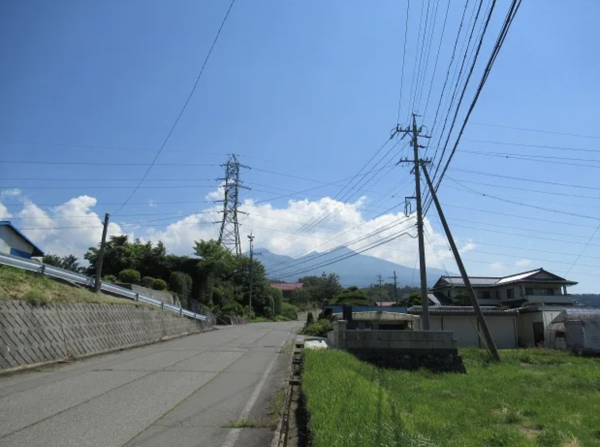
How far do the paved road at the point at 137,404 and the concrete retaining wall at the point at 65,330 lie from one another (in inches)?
33.5

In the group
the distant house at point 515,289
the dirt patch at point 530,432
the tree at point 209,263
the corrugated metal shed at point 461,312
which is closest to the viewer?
the dirt patch at point 530,432

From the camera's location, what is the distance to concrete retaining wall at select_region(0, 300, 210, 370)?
11.9 m

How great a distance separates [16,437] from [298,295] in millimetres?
88729

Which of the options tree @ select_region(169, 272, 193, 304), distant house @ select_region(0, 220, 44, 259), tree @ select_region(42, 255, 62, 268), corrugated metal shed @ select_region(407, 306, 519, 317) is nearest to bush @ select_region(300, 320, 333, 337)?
corrugated metal shed @ select_region(407, 306, 519, 317)

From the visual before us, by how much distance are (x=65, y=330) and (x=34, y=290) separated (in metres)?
1.64

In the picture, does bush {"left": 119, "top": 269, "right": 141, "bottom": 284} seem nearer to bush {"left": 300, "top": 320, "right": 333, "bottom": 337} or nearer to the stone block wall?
bush {"left": 300, "top": 320, "right": 333, "bottom": 337}

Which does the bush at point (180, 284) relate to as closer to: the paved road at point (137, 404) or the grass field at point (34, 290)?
the grass field at point (34, 290)

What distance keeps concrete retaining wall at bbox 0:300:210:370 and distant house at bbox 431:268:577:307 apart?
39.5 metres

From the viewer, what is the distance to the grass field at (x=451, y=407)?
19.7 feet

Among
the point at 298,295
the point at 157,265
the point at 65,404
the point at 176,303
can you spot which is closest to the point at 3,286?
the point at 65,404

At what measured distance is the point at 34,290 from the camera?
48.0 feet

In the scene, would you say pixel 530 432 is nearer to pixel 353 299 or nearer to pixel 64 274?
pixel 64 274

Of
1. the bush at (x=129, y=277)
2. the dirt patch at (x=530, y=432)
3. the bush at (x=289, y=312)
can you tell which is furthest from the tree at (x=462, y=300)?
the dirt patch at (x=530, y=432)

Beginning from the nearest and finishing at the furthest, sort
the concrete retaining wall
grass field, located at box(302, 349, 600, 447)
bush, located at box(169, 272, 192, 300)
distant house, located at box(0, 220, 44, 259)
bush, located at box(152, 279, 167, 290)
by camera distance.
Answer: grass field, located at box(302, 349, 600, 447), the concrete retaining wall, distant house, located at box(0, 220, 44, 259), bush, located at box(152, 279, 167, 290), bush, located at box(169, 272, 192, 300)
